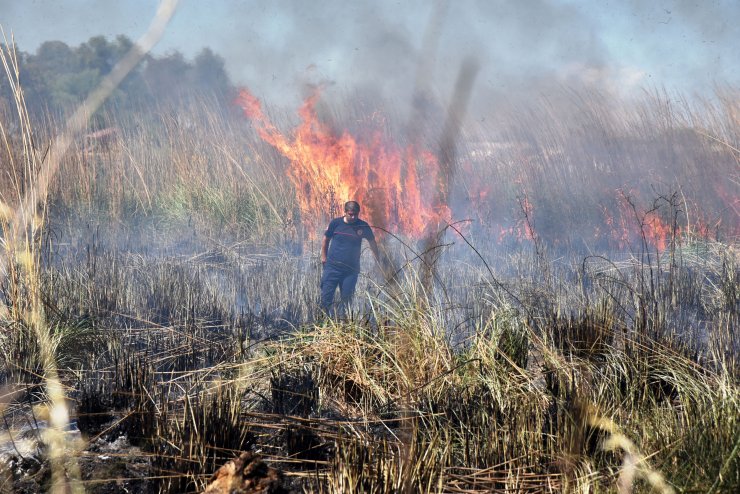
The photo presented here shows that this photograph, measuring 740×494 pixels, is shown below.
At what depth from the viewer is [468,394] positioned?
3146mm

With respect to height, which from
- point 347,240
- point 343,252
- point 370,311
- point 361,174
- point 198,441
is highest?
point 361,174

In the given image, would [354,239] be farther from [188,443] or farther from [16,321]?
[188,443]

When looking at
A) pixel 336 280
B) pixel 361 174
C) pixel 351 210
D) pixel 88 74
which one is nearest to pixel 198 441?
pixel 336 280

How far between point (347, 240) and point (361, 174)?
12.8ft

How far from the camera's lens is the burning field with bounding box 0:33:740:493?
2676mm

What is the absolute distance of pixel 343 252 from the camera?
6711mm

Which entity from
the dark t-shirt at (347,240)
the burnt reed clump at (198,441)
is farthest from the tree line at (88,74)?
the burnt reed clump at (198,441)

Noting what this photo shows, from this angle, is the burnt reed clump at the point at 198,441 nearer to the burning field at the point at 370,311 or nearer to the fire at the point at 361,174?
the burning field at the point at 370,311

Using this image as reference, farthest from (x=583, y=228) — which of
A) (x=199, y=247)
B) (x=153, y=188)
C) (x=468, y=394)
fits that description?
(x=468, y=394)

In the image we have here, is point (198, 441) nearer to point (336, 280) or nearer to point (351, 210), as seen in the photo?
point (336, 280)

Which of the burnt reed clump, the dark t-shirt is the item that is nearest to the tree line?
the dark t-shirt

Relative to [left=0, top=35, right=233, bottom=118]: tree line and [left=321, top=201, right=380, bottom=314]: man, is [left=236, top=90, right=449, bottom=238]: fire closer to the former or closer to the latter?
[left=321, top=201, right=380, bottom=314]: man

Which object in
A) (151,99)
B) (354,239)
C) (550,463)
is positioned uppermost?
(151,99)

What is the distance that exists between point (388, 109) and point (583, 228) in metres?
4.05
